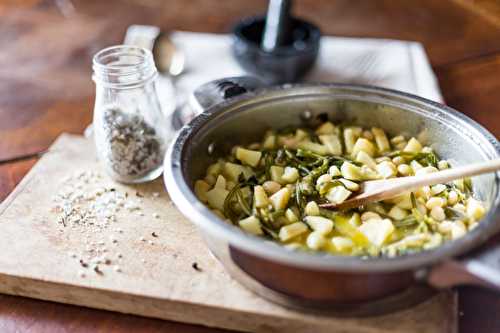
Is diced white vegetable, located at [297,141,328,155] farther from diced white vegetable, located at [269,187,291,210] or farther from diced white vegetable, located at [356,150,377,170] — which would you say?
diced white vegetable, located at [269,187,291,210]

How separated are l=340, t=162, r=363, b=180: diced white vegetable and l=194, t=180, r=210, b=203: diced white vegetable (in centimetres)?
34

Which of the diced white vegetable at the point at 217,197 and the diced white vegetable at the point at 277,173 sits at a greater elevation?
the diced white vegetable at the point at 277,173

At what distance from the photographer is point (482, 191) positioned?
52.4 inches

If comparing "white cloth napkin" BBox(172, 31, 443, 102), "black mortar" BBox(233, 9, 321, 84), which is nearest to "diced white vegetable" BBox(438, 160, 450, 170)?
"white cloth napkin" BBox(172, 31, 443, 102)

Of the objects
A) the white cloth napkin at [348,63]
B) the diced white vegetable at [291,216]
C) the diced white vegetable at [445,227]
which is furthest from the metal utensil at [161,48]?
the diced white vegetable at [445,227]

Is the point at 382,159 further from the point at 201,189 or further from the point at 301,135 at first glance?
the point at 201,189

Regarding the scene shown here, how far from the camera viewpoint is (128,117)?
5.09 feet

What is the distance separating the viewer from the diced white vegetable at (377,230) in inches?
47.7

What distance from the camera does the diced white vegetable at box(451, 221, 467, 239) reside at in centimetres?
119

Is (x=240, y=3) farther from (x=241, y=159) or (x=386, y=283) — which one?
(x=386, y=283)

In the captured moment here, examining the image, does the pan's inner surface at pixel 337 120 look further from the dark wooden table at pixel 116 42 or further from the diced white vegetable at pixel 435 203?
the dark wooden table at pixel 116 42

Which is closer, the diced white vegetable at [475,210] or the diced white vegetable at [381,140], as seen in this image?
the diced white vegetable at [475,210]

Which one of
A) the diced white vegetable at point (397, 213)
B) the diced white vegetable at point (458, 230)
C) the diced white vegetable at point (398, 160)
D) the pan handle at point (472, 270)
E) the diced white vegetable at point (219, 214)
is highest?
the pan handle at point (472, 270)

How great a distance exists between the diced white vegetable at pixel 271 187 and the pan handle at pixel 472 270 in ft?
1.59
